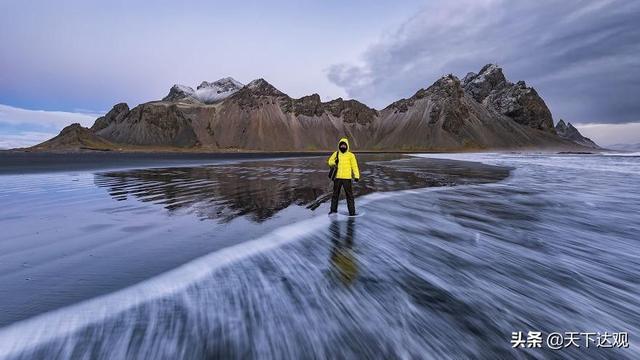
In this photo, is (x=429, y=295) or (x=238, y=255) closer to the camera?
(x=429, y=295)

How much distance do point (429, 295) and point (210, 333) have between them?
331 centimetres

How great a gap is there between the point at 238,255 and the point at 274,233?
2157 mm

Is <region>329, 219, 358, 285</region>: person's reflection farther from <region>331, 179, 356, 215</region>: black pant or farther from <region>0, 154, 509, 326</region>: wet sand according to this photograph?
<region>0, 154, 509, 326</region>: wet sand

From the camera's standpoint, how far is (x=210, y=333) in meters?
4.47

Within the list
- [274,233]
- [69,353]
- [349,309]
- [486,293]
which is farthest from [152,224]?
[486,293]

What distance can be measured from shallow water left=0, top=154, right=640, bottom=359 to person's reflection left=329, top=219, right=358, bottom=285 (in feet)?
0.17

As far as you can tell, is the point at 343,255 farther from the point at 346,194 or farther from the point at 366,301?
the point at 346,194

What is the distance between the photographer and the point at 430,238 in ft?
30.9

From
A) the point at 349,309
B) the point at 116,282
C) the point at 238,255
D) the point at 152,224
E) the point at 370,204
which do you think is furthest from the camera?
the point at 370,204

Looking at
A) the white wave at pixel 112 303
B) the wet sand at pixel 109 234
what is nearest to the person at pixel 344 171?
the wet sand at pixel 109 234

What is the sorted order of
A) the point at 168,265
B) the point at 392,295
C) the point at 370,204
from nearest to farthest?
1. the point at 392,295
2. the point at 168,265
3. the point at 370,204

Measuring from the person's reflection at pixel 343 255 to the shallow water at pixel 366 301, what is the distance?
0.17 ft

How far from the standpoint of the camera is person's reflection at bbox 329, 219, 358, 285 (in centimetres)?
666

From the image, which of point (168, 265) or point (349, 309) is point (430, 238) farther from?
point (168, 265)
